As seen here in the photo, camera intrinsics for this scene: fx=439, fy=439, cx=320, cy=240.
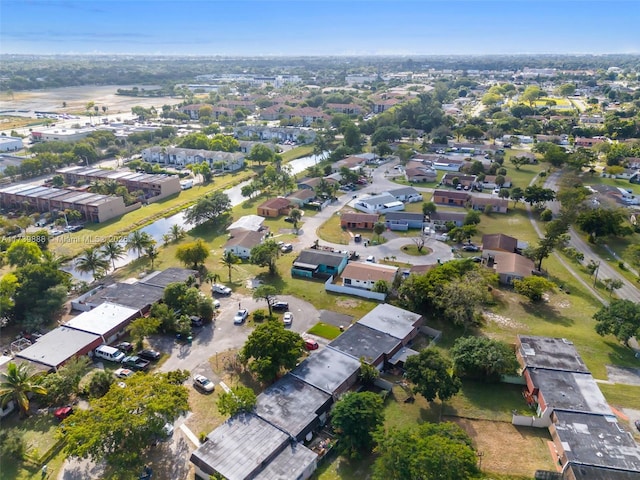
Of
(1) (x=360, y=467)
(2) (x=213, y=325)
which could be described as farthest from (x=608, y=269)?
(2) (x=213, y=325)

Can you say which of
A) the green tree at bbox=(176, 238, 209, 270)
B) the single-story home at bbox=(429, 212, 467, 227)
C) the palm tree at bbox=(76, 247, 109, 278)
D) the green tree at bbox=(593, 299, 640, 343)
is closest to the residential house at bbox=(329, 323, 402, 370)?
the green tree at bbox=(593, 299, 640, 343)

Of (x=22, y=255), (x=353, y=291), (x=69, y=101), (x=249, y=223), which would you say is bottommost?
(x=353, y=291)

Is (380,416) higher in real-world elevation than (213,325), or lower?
higher

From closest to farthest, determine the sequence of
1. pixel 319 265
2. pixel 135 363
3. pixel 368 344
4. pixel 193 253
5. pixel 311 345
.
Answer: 1. pixel 135 363
2. pixel 368 344
3. pixel 311 345
4. pixel 193 253
5. pixel 319 265

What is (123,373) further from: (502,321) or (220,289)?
(502,321)

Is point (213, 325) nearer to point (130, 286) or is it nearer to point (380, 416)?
point (130, 286)

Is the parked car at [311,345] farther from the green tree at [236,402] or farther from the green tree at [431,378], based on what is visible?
the green tree at [431,378]

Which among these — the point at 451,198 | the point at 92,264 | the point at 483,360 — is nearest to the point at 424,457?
the point at 483,360
